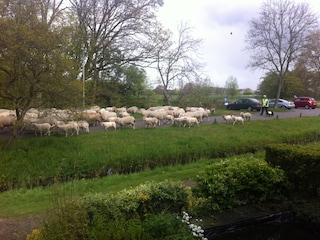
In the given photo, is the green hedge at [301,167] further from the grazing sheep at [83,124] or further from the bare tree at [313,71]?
the bare tree at [313,71]

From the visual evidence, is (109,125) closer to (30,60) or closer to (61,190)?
(30,60)

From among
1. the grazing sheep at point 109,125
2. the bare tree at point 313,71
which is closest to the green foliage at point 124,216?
the grazing sheep at point 109,125

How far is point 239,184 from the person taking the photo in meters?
7.01

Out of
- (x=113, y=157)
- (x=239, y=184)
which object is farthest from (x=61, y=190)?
(x=113, y=157)

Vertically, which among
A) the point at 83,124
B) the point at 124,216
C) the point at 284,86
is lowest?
the point at 124,216

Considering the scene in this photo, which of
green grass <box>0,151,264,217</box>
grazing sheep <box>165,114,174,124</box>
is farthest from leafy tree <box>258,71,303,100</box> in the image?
green grass <box>0,151,264,217</box>

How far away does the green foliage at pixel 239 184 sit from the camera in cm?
682

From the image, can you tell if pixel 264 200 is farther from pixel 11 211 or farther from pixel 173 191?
pixel 11 211

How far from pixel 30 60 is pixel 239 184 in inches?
421

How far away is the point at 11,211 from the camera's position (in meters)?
8.07

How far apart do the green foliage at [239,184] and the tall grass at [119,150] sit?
18.6 ft

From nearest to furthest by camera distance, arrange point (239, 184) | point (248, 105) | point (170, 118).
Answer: point (239, 184)
point (170, 118)
point (248, 105)

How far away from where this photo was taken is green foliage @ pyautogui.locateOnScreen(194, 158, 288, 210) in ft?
22.4

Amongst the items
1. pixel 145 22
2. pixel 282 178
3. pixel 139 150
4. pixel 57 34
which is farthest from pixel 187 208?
pixel 145 22
